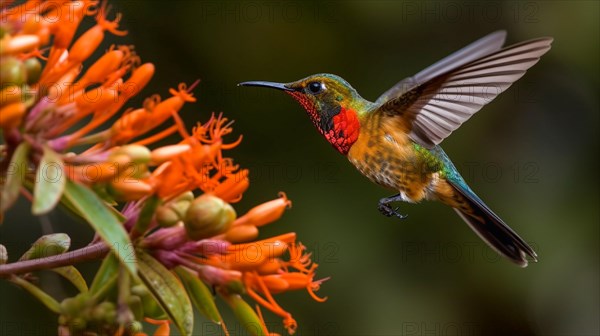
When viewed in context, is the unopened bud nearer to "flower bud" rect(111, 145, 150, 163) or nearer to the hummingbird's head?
"flower bud" rect(111, 145, 150, 163)

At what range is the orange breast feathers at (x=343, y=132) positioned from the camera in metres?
3.03

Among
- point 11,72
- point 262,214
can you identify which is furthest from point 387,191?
point 11,72

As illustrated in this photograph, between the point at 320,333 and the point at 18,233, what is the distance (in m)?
1.35

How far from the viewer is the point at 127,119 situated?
71.4 inches

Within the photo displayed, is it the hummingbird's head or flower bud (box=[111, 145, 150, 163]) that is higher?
flower bud (box=[111, 145, 150, 163])

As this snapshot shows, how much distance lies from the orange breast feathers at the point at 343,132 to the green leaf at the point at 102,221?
4.68 feet

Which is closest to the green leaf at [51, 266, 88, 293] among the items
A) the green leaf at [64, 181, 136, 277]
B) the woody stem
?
the woody stem

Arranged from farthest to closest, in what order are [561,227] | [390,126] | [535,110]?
[535,110] < [561,227] < [390,126]

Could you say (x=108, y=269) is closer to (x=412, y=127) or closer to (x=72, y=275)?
(x=72, y=275)

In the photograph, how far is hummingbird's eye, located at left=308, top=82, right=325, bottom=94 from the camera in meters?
3.04

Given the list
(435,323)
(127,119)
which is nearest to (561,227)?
(435,323)

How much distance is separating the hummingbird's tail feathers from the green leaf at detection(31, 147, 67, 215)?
1884 mm

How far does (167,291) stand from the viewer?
5.88 ft

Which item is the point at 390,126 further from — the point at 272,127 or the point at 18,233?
the point at 18,233
